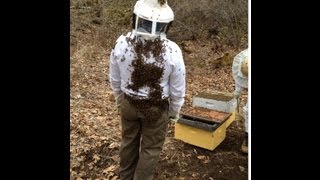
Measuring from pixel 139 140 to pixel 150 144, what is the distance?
0.23 metres

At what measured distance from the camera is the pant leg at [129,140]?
358 centimetres

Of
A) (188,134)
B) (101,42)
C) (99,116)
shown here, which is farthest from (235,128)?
(101,42)

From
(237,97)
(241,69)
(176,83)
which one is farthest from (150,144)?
(237,97)

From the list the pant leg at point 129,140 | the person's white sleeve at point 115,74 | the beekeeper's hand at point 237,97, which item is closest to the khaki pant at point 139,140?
the pant leg at point 129,140

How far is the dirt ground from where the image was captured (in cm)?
433

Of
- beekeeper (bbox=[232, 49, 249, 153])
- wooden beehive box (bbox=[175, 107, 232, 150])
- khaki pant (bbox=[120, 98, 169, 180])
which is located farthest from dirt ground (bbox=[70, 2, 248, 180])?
beekeeper (bbox=[232, 49, 249, 153])

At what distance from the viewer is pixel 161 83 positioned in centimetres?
347

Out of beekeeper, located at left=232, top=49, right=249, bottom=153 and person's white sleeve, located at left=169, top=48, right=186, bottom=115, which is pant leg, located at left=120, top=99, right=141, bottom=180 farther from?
beekeeper, located at left=232, top=49, right=249, bottom=153

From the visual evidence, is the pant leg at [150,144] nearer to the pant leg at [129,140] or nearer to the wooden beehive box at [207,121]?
the pant leg at [129,140]

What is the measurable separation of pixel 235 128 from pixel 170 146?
1017 mm

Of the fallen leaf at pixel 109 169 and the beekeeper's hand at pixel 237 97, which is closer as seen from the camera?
the fallen leaf at pixel 109 169

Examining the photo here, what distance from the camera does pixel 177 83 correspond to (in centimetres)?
351

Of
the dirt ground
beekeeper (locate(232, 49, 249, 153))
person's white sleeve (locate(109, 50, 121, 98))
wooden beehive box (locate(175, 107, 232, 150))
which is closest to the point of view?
person's white sleeve (locate(109, 50, 121, 98))

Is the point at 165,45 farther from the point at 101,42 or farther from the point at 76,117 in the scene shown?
the point at 101,42
